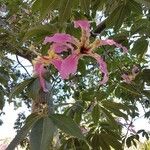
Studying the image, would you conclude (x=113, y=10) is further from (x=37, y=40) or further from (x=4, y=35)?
(x=4, y=35)

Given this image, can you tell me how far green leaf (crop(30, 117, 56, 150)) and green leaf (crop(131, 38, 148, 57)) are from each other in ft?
2.75

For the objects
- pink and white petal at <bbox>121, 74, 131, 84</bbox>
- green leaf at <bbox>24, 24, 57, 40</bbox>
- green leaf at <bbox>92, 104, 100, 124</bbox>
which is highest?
pink and white petal at <bbox>121, 74, 131, 84</bbox>

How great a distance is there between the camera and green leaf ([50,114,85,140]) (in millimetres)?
898

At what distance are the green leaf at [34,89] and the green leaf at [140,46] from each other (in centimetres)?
67

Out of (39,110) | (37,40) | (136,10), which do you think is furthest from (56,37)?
(136,10)

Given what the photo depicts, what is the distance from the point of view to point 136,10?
130 centimetres

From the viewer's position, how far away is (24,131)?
2.97ft

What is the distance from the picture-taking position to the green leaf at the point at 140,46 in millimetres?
1668

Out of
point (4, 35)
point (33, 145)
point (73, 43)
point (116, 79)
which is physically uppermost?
point (4, 35)

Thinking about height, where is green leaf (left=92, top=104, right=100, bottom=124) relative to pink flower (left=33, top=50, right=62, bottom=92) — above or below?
above

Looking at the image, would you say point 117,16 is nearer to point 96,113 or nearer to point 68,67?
point 96,113

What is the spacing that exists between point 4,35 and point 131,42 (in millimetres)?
534

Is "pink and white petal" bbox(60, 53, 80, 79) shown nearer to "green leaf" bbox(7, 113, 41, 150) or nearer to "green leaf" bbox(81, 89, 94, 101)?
"green leaf" bbox(7, 113, 41, 150)

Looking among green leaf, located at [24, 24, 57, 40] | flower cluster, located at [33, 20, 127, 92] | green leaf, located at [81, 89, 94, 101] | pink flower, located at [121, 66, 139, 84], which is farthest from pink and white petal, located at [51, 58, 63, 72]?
pink flower, located at [121, 66, 139, 84]
